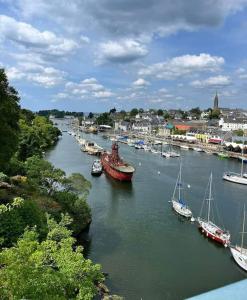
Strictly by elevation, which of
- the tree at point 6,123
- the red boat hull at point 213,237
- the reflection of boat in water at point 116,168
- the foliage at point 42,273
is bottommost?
the red boat hull at point 213,237

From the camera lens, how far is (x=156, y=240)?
32969mm

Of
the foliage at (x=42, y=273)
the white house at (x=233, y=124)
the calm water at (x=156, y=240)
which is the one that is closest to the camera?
the foliage at (x=42, y=273)

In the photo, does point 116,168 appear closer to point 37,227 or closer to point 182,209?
point 182,209

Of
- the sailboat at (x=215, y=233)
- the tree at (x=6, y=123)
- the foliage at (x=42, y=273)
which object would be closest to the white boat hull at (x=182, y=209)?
the sailboat at (x=215, y=233)

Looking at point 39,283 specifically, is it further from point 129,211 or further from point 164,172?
point 164,172

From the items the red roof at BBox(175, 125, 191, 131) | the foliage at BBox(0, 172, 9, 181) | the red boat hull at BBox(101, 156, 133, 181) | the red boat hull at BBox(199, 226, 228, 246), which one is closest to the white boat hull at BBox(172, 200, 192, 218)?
the red boat hull at BBox(199, 226, 228, 246)

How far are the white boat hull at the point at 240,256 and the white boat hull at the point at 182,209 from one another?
10.1 metres

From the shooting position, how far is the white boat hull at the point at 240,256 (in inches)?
1088

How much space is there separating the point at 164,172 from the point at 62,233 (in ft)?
179

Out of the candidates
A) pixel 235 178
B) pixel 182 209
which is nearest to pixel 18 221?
pixel 182 209

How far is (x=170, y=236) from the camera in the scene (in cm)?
3412

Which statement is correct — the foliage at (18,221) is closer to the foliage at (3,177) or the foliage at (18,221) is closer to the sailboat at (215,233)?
the foliage at (3,177)

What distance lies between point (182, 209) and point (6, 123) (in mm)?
20089

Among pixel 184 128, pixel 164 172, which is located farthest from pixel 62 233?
pixel 184 128
